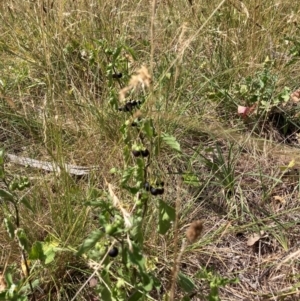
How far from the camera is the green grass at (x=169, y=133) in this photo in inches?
52.9

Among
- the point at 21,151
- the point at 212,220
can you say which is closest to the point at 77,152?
the point at 21,151

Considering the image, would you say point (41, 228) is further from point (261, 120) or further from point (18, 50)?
point (18, 50)

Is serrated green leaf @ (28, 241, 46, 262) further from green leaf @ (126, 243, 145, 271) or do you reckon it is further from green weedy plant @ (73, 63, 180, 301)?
green leaf @ (126, 243, 145, 271)

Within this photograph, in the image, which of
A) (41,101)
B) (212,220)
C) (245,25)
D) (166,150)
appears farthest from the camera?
(245,25)

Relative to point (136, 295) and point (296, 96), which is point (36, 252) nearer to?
point (136, 295)

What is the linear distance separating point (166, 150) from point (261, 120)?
433 millimetres

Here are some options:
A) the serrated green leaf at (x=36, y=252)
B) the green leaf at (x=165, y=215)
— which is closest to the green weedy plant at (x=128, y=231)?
the green leaf at (x=165, y=215)

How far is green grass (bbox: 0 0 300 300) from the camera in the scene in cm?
134

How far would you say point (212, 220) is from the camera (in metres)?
1.54

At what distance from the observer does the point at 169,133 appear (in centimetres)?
169

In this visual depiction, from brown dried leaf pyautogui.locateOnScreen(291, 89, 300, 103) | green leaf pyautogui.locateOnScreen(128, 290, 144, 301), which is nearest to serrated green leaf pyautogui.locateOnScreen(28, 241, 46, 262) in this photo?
green leaf pyautogui.locateOnScreen(128, 290, 144, 301)

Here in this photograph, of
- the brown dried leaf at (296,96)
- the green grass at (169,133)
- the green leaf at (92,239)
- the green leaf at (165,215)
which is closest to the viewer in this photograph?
the green leaf at (92,239)

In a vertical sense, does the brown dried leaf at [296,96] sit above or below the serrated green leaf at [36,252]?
below

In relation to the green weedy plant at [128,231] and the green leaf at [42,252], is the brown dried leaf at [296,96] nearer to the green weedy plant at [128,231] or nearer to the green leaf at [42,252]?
the green weedy plant at [128,231]
